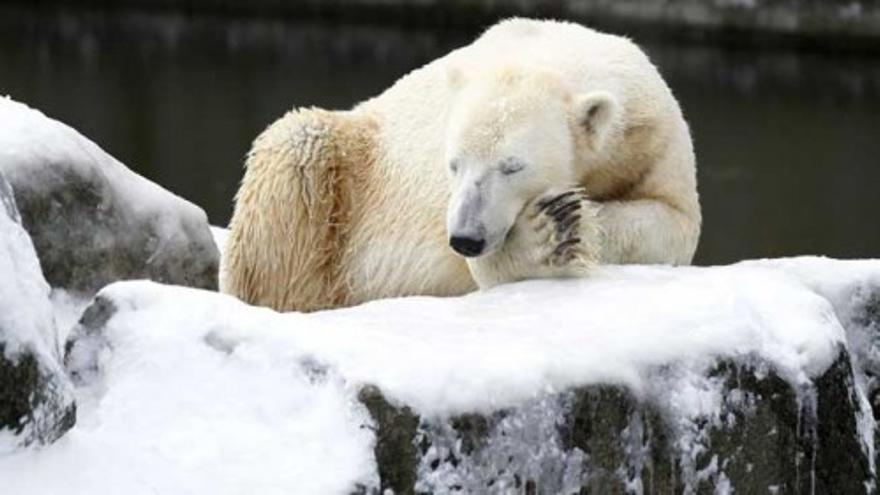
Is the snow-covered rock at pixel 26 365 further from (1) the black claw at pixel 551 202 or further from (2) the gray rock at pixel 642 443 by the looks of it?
(1) the black claw at pixel 551 202

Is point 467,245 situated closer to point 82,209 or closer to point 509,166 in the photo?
point 509,166

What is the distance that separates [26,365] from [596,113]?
5.22 ft

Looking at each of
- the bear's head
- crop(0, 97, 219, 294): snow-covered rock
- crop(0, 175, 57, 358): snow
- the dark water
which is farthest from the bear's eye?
the dark water

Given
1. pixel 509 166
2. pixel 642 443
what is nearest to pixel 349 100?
pixel 509 166

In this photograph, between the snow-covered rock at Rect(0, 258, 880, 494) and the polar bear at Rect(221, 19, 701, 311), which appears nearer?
the snow-covered rock at Rect(0, 258, 880, 494)

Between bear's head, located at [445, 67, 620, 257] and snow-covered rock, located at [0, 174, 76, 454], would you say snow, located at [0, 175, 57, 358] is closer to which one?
snow-covered rock, located at [0, 174, 76, 454]

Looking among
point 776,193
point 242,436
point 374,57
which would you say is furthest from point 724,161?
point 242,436

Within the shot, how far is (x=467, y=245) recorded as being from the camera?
11.4ft

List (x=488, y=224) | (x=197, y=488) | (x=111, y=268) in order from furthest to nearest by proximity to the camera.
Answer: (x=111, y=268), (x=488, y=224), (x=197, y=488)

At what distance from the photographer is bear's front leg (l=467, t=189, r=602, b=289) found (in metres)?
3.56

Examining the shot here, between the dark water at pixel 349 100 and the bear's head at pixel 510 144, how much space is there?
7935 mm

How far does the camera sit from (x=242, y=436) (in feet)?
8.80

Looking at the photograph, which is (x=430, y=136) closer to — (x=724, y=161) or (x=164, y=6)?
(x=724, y=161)

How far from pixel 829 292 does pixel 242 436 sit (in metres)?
1.58
